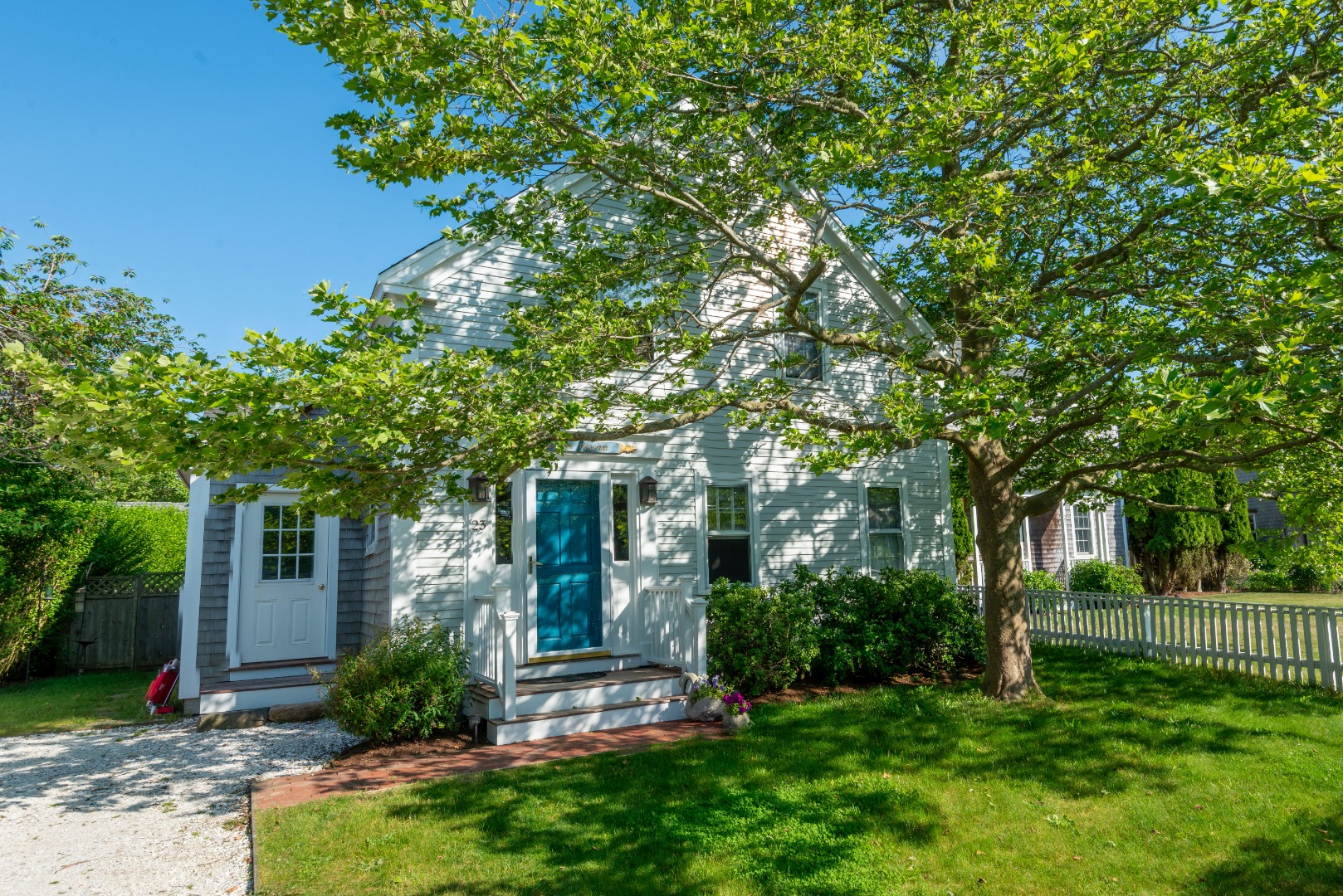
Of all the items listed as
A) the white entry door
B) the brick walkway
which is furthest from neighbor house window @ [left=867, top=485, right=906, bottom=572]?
the white entry door

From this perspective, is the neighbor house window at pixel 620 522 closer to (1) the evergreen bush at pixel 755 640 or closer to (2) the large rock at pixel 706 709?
(1) the evergreen bush at pixel 755 640

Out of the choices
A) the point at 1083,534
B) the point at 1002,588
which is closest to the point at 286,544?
the point at 1002,588

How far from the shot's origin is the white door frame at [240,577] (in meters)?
10.6

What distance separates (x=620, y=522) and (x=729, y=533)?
1.99 meters

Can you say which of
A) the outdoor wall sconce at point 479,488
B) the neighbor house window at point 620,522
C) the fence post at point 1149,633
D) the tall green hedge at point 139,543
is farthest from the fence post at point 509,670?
the tall green hedge at point 139,543

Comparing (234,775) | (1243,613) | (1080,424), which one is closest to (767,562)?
(1080,424)

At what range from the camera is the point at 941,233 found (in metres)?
9.13

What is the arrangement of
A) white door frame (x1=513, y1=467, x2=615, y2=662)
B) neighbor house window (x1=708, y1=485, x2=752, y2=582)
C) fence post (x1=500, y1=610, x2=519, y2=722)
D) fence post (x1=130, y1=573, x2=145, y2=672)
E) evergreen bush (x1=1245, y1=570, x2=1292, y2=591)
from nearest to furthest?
fence post (x1=500, y1=610, x2=519, y2=722) < white door frame (x1=513, y1=467, x2=615, y2=662) < neighbor house window (x1=708, y1=485, x2=752, y2=582) < fence post (x1=130, y1=573, x2=145, y2=672) < evergreen bush (x1=1245, y1=570, x2=1292, y2=591)

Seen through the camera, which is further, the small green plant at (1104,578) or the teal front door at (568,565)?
the small green plant at (1104,578)

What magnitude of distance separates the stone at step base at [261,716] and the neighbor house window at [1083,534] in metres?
20.9

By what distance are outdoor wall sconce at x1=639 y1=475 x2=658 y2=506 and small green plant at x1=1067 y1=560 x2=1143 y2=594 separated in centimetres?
1462

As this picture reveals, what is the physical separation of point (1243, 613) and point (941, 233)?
651 centimetres

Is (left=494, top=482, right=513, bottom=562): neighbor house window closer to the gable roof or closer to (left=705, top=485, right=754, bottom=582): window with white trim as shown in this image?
the gable roof

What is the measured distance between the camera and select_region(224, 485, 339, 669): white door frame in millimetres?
10625
